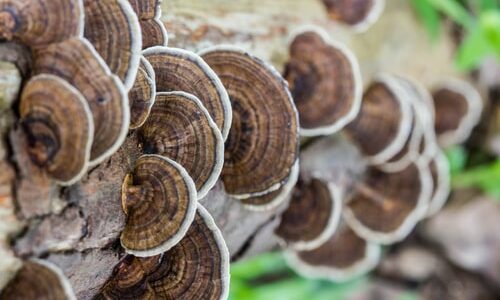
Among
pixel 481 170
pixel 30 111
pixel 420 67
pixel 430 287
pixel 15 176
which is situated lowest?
pixel 430 287

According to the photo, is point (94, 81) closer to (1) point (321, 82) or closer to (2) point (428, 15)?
(1) point (321, 82)

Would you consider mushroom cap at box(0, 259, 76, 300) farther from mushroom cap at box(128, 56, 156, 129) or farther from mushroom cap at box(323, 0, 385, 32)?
mushroom cap at box(323, 0, 385, 32)

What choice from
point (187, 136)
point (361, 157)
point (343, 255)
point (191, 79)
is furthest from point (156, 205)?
point (343, 255)

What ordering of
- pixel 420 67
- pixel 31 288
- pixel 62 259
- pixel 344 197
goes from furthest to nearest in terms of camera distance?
pixel 420 67 < pixel 344 197 < pixel 62 259 < pixel 31 288

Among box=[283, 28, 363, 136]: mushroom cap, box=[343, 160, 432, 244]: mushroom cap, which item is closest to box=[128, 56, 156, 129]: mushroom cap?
box=[283, 28, 363, 136]: mushroom cap

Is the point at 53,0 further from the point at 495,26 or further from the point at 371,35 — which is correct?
the point at 495,26

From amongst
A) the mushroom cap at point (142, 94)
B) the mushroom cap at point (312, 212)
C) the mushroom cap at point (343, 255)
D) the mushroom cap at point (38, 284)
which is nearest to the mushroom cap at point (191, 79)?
the mushroom cap at point (142, 94)

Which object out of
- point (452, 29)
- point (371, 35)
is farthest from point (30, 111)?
point (452, 29)
